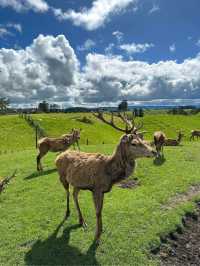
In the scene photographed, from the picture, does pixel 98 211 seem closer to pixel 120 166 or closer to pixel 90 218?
pixel 120 166

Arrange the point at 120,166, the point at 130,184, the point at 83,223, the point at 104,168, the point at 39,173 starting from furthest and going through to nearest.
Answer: the point at 39,173
the point at 130,184
the point at 83,223
the point at 104,168
the point at 120,166

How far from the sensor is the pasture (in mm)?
10227

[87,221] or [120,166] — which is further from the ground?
[120,166]

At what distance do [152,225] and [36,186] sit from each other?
23.6ft

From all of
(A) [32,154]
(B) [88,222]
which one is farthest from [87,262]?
(A) [32,154]

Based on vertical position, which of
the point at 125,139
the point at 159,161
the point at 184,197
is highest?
the point at 125,139

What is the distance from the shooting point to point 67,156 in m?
12.8

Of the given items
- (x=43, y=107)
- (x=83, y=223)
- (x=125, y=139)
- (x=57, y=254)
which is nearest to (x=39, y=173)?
(x=83, y=223)

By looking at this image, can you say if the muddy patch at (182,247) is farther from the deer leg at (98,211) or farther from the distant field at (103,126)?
the distant field at (103,126)

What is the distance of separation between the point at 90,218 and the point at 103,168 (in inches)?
99.1

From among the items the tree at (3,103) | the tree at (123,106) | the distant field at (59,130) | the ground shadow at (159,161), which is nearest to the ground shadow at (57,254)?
the tree at (123,106)

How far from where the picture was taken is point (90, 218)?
12539mm

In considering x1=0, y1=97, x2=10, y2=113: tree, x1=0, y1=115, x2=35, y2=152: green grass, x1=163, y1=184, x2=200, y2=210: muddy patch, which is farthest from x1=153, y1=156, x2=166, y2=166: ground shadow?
x1=0, y1=97, x2=10, y2=113: tree

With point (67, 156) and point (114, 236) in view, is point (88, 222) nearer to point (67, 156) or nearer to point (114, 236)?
point (114, 236)
